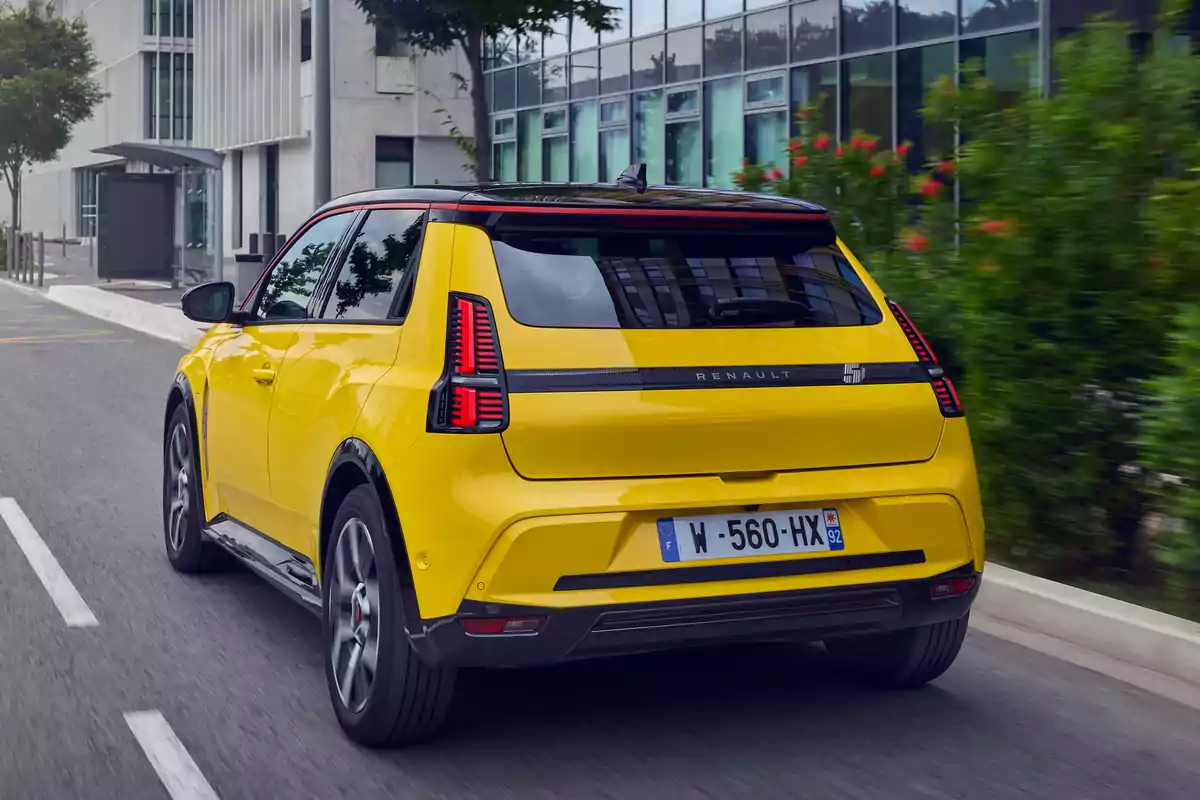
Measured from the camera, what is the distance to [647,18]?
29.6 meters

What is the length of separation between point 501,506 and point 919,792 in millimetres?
1340

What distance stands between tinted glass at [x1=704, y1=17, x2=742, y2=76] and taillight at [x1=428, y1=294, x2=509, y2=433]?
22511 millimetres

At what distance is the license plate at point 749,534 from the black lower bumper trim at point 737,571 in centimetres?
3

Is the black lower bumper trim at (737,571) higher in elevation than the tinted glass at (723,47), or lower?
lower

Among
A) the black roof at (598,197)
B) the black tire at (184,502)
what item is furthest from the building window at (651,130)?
the black roof at (598,197)

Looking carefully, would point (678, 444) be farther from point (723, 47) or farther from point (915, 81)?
point (723, 47)

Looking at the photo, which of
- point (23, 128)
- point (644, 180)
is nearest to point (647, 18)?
point (644, 180)

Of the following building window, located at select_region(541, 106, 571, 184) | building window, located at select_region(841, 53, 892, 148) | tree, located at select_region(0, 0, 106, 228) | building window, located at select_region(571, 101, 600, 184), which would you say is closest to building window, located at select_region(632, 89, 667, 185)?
building window, located at select_region(571, 101, 600, 184)

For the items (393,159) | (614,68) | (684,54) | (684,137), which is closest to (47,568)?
(684,137)

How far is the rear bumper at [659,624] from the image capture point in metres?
4.48

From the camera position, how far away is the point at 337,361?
17.5 feet

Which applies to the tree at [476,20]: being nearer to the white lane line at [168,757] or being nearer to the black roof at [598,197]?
the black roof at [598,197]

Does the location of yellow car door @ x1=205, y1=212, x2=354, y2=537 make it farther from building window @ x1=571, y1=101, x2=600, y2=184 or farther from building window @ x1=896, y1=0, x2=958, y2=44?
building window @ x1=571, y1=101, x2=600, y2=184

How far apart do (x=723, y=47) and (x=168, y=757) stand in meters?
23.3
